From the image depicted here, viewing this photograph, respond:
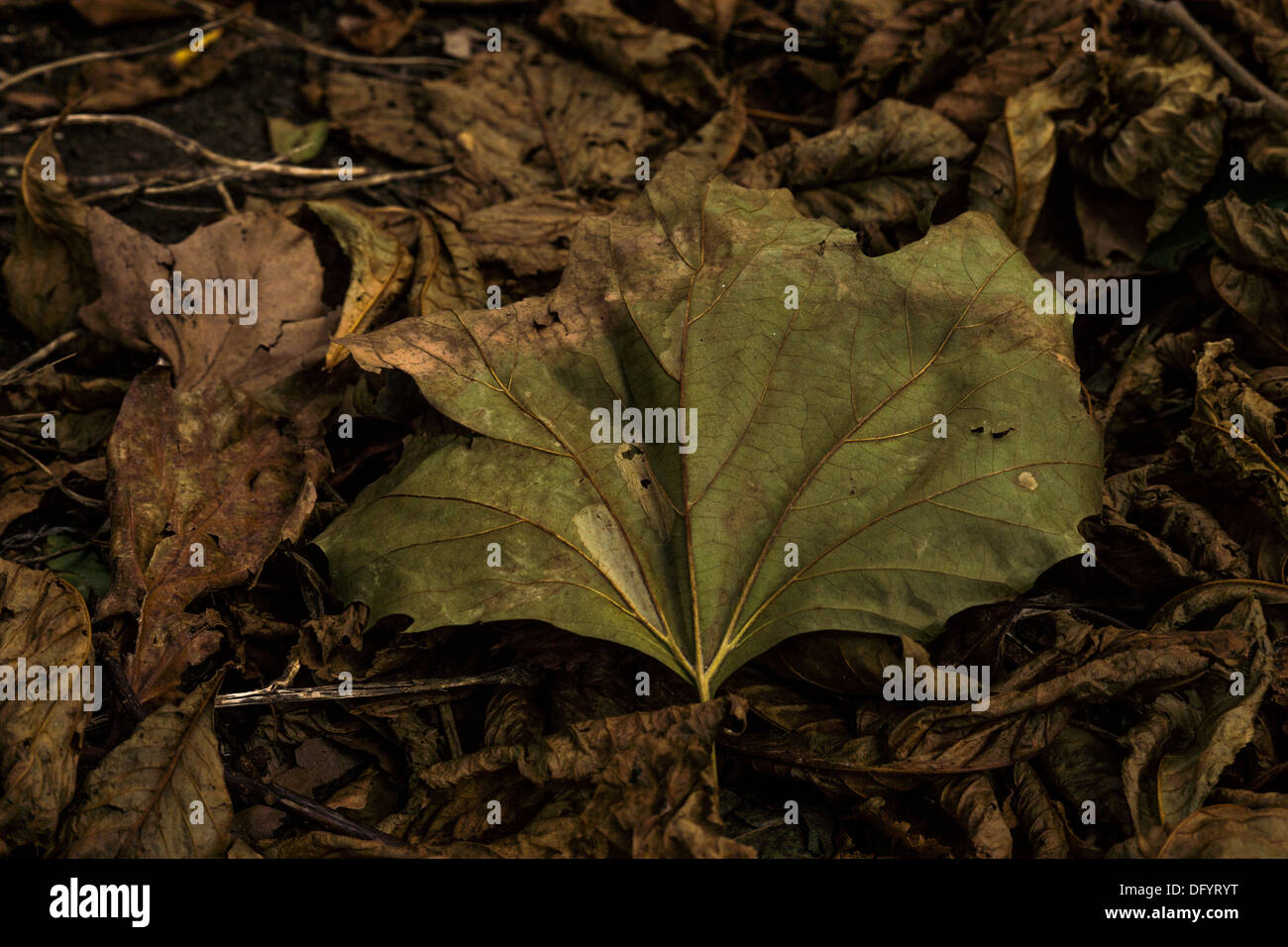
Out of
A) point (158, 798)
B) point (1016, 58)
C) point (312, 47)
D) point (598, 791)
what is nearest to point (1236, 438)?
point (1016, 58)

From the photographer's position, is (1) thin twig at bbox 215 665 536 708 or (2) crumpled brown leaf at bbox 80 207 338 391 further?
(2) crumpled brown leaf at bbox 80 207 338 391

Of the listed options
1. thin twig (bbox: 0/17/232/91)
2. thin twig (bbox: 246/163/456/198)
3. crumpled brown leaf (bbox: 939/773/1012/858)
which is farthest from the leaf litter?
thin twig (bbox: 0/17/232/91)

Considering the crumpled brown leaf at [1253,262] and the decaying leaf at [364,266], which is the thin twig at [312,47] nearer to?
the decaying leaf at [364,266]

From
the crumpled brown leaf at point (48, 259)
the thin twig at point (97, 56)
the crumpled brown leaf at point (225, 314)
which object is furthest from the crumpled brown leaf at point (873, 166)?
the thin twig at point (97, 56)

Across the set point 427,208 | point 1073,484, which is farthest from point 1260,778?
point 427,208

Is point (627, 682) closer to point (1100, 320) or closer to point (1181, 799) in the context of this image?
point (1181, 799)

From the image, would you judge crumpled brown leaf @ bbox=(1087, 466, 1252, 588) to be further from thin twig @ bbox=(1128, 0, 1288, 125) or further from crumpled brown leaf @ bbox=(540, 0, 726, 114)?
crumpled brown leaf @ bbox=(540, 0, 726, 114)
